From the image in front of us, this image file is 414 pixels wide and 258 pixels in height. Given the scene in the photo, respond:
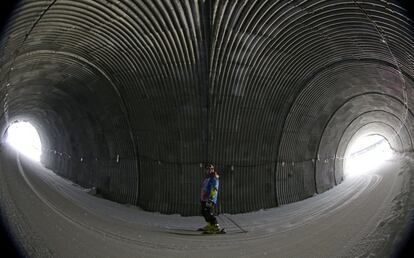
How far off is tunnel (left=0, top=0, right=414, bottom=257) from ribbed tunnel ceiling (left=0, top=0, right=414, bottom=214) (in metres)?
0.05

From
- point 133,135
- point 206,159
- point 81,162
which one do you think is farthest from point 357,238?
point 81,162

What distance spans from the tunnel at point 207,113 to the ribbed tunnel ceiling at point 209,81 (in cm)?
5

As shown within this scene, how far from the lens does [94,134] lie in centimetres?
1756

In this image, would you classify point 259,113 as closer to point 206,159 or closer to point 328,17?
point 206,159

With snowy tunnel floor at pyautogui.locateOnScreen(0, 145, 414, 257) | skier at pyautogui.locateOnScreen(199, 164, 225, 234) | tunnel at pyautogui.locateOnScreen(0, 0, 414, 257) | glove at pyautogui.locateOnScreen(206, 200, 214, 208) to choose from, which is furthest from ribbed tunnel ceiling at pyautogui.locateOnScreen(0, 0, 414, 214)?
glove at pyautogui.locateOnScreen(206, 200, 214, 208)

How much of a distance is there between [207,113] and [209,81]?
1196 mm

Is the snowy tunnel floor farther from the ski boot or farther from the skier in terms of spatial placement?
the skier

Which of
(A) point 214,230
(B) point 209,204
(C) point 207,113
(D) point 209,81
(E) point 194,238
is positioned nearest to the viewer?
(E) point 194,238

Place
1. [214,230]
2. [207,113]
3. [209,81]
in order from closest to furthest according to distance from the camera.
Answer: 1. [214,230]
2. [209,81]
3. [207,113]

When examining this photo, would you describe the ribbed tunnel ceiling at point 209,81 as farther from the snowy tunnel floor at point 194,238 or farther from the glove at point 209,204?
the glove at point 209,204

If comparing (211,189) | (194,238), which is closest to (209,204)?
(211,189)

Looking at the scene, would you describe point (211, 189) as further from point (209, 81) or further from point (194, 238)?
point (209, 81)

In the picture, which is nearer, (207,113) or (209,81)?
(209,81)

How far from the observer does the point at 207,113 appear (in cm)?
1204
